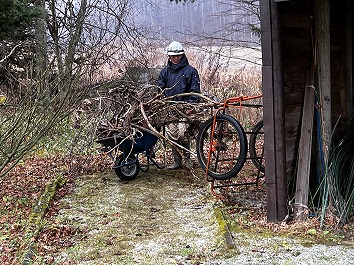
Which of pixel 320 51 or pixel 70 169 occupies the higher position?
pixel 320 51

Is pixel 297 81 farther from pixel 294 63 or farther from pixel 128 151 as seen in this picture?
pixel 128 151

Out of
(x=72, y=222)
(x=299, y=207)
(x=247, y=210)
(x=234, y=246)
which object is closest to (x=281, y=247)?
(x=234, y=246)

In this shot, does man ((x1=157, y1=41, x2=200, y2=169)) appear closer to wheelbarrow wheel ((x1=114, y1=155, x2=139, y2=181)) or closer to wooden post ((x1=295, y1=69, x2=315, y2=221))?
wheelbarrow wheel ((x1=114, y1=155, x2=139, y2=181))

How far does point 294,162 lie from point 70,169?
3.78 meters

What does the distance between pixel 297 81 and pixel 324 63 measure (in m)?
0.38

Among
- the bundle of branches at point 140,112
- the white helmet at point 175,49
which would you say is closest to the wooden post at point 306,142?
the bundle of branches at point 140,112

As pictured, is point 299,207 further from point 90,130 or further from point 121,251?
point 90,130

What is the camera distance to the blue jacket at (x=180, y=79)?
6.92m

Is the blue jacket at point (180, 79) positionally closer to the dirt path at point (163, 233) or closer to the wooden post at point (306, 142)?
the dirt path at point (163, 233)

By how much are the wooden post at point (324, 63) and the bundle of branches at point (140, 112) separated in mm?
1754

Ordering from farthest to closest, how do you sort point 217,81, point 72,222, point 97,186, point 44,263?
point 217,81 < point 97,186 < point 72,222 < point 44,263

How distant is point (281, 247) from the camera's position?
4.06 meters

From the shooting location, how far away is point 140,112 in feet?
21.5

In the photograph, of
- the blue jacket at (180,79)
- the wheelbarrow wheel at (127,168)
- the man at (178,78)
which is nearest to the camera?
the wheelbarrow wheel at (127,168)
